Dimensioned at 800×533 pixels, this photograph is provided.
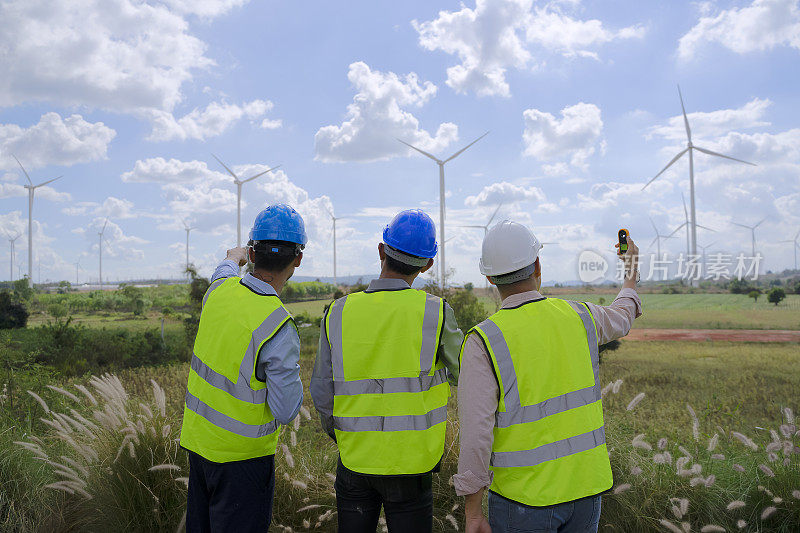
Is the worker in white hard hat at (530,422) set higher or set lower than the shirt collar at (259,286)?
lower

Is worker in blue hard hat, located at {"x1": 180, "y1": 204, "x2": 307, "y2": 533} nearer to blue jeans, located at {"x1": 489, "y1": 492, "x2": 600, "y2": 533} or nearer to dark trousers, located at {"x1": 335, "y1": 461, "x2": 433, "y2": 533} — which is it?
dark trousers, located at {"x1": 335, "y1": 461, "x2": 433, "y2": 533}

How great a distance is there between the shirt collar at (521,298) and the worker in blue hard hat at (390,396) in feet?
1.53

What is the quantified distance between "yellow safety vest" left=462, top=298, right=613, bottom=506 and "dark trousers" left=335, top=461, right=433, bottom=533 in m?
0.57

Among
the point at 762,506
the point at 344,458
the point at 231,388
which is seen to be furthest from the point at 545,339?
the point at 762,506

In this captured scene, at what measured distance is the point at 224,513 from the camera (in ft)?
10.1

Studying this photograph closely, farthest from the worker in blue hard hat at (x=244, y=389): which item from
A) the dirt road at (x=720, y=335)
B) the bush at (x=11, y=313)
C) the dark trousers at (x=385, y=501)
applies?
the bush at (x=11, y=313)

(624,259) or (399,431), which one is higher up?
(624,259)

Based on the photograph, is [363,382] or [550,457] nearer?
[550,457]

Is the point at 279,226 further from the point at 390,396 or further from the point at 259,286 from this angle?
the point at 390,396

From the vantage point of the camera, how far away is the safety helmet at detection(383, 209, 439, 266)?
3.18 meters

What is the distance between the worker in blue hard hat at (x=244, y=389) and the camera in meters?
2.97

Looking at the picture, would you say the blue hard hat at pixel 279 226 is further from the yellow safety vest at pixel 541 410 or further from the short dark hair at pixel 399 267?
the yellow safety vest at pixel 541 410

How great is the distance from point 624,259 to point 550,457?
1486 millimetres

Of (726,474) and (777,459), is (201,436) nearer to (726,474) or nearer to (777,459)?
(726,474)
